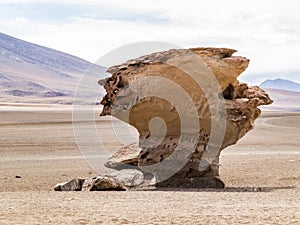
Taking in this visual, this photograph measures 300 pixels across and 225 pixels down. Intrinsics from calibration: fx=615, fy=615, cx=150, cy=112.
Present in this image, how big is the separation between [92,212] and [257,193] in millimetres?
4198

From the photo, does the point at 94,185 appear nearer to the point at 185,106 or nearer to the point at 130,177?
the point at 130,177

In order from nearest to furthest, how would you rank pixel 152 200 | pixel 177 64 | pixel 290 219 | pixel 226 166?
pixel 290 219 < pixel 152 200 < pixel 177 64 < pixel 226 166

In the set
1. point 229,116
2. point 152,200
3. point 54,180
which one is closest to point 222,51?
point 229,116

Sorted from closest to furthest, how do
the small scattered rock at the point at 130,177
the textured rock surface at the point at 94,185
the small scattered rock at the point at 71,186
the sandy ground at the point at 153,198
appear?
the sandy ground at the point at 153,198, the textured rock surface at the point at 94,185, the small scattered rock at the point at 71,186, the small scattered rock at the point at 130,177

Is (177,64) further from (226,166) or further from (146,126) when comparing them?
(226,166)

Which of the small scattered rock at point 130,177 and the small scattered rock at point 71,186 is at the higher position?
the small scattered rock at point 130,177

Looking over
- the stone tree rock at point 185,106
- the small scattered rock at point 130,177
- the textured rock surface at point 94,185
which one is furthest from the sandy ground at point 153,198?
the stone tree rock at point 185,106

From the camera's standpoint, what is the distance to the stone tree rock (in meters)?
13.2

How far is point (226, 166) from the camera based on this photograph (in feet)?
61.9

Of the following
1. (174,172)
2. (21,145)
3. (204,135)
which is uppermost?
(204,135)

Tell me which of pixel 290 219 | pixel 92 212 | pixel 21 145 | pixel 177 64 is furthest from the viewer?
pixel 21 145

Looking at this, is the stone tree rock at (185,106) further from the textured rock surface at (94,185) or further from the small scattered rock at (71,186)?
the small scattered rock at (71,186)

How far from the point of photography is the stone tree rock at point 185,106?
13211mm

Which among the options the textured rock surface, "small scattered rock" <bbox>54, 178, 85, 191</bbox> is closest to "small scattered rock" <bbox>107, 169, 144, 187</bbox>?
the textured rock surface
